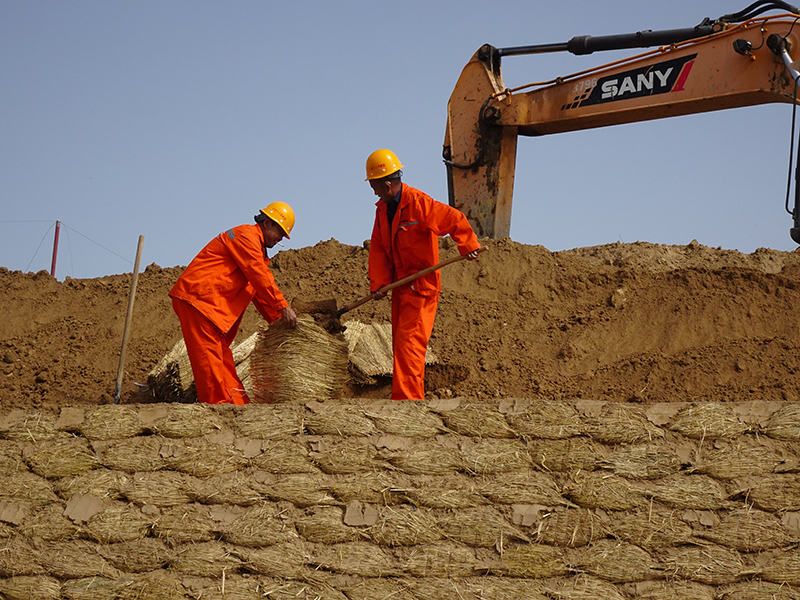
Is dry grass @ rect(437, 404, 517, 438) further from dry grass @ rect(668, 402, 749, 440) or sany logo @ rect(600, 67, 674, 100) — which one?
sany logo @ rect(600, 67, 674, 100)

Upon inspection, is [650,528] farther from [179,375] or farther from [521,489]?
[179,375]

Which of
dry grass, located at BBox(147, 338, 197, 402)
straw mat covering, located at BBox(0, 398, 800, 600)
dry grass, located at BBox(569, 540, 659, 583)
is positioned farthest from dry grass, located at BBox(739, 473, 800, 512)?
dry grass, located at BBox(147, 338, 197, 402)

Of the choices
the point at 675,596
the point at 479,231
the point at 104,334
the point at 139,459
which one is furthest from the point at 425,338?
the point at 104,334

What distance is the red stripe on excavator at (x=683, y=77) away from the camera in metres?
8.32

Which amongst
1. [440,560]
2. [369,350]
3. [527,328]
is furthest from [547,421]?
[527,328]

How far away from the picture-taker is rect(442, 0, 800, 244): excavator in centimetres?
777

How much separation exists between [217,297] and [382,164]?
4.82 ft

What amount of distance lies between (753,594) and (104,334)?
7.98m

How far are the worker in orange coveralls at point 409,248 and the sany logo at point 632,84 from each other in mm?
3586

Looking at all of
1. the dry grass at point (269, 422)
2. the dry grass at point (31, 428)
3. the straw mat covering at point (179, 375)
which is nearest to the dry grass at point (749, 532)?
the dry grass at point (269, 422)

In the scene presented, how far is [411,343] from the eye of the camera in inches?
238

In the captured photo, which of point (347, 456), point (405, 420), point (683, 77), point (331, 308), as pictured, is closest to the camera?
point (347, 456)

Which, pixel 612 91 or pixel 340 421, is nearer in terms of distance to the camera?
pixel 340 421

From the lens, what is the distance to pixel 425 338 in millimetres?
6113
